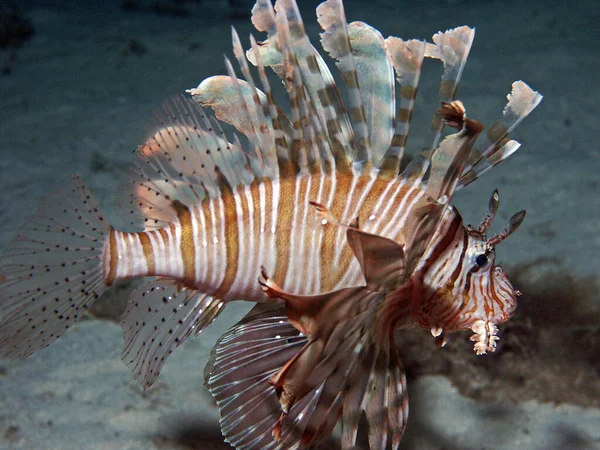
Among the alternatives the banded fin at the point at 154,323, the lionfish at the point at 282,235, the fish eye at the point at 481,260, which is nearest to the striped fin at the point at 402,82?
the lionfish at the point at 282,235

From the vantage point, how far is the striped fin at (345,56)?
1.72 meters

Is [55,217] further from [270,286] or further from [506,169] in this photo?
[506,169]

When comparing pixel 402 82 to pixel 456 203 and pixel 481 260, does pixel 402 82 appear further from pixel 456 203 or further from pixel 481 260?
pixel 456 203

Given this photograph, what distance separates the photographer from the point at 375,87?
77.0 inches

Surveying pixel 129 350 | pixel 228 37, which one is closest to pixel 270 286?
pixel 129 350

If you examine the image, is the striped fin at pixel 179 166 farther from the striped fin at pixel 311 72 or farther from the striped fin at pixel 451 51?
the striped fin at pixel 451 51

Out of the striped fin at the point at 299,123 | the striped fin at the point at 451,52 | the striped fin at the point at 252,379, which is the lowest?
the striped fin at the point at 252,379

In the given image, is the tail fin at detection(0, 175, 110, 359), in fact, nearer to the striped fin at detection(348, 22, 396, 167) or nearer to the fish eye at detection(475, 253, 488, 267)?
the striped fin at detection(348, 22, 396, 167)

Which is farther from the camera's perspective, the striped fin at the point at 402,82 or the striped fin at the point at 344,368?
the striped fin at the point at 402,82

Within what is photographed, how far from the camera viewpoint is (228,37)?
29.2 ft

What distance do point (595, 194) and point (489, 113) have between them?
5.16 feet

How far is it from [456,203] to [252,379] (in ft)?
10.2

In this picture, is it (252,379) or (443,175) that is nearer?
(443,175)

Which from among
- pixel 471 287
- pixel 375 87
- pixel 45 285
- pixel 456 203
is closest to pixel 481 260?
pixel 471 287
